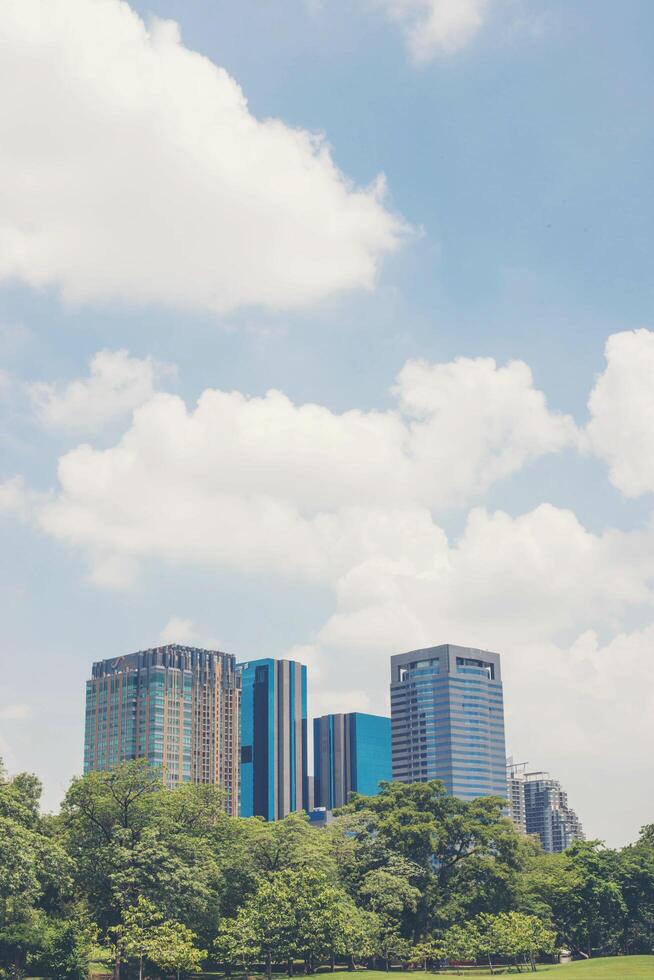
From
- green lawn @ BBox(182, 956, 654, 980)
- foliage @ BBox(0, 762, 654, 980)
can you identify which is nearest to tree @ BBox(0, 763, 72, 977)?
foliage @ BBox(0, 762, 654, 980)

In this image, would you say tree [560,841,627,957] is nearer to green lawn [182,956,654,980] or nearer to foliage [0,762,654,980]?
foliage [0,762,654,980]

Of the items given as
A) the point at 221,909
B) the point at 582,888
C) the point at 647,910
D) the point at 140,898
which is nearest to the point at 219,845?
the point at 221,909

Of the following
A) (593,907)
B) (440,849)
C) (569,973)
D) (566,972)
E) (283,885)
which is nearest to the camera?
(283,885)

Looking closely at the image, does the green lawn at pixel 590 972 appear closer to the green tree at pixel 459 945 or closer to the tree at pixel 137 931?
the green tree at pixel 459 945

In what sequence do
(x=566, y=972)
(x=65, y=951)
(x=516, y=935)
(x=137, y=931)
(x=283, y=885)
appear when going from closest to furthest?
(x=137, y=931) → (x=65, y=951) → (x=283, y=885) → (x=566, y=972) → (x=516, y=935)

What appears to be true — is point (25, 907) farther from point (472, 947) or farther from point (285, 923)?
point (472, 947)

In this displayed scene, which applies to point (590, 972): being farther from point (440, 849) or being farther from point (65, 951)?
point (65, 951)

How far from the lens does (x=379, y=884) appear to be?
Answer: 280ft

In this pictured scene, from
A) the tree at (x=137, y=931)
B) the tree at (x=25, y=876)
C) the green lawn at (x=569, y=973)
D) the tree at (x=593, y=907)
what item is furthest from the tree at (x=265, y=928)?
the tree at (x=593, y=907)

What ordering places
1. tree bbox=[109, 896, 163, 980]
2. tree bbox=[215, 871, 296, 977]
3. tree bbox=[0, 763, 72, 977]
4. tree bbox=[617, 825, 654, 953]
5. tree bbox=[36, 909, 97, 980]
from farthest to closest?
1. tree bbox=[617, 825, 654, 953]
2. tree bbox=[215, 871, 296, 977]
3. tree bbox=[36, 909, 97, 980]
4. tree bbox=[109, 896, 163, 980]
5. tree bbox=[0, 763, 72, 977]

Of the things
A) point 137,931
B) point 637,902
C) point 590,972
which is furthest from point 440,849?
point 137,931

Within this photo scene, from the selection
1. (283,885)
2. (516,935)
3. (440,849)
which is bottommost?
(516,935)

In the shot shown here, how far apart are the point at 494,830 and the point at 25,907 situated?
41.8m

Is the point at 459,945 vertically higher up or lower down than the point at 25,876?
lower down
